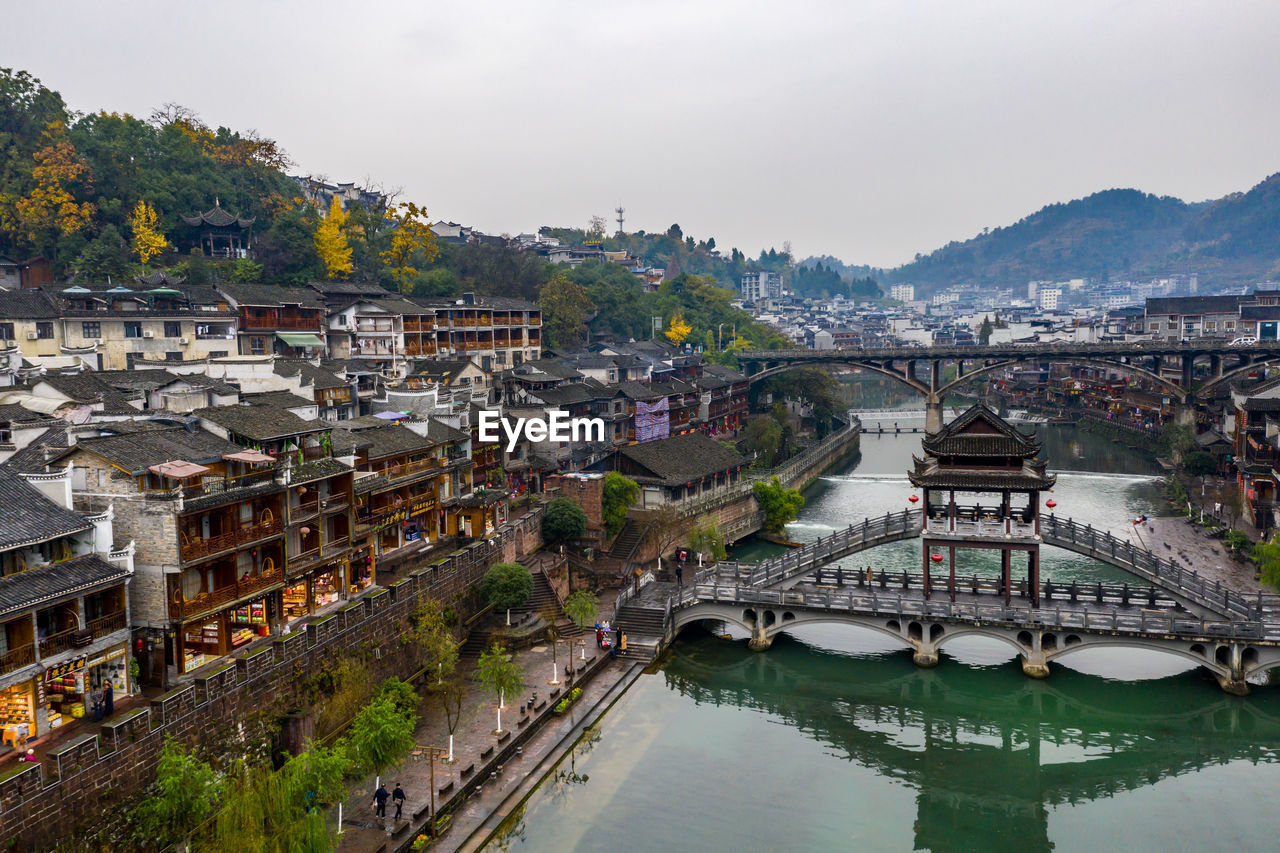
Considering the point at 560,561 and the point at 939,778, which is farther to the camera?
the point at 560,561

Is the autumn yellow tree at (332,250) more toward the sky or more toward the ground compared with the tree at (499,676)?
more toward the sky

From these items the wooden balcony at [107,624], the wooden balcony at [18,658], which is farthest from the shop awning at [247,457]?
the wooden balcony at [18,658]

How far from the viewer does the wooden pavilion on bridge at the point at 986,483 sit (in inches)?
1303

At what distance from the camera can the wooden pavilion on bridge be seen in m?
33.1

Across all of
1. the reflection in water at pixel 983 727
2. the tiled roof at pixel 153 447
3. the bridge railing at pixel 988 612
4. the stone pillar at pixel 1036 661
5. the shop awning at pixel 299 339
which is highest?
the shop awning at pixel 299 339

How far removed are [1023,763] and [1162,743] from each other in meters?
4.52

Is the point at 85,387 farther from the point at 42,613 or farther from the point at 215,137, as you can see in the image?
the point at 215,137

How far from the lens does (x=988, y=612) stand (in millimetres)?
32219

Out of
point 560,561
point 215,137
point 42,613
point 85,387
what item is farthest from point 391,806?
point 215,137

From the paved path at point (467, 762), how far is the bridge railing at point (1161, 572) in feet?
56.5

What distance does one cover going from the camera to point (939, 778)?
2692 cm

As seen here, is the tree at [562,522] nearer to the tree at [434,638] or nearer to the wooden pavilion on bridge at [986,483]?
the tree at [434,638]

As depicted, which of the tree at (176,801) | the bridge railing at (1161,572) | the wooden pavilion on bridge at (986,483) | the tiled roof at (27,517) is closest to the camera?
the tree at (176,801)

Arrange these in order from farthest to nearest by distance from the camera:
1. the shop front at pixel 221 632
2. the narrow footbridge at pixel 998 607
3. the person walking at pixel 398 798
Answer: the narrow footbridge at pixel 998 607
the shop front at pixel 221 632
the person walking at pixel 398 798
